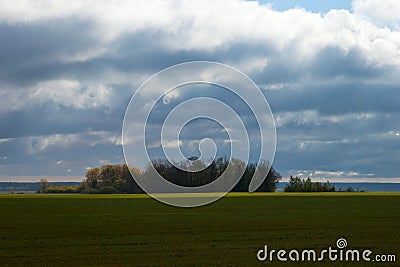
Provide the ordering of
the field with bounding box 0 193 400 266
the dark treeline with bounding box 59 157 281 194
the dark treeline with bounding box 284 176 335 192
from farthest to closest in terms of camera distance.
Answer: the dark treeline with bounding box 284 176 335 192, the dark treeline with bounding box 59 157 281 194, the field with bounding box 0 193 400 266

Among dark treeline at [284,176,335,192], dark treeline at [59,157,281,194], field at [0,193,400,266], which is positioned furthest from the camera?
dark treeline at [284,176,335,192]

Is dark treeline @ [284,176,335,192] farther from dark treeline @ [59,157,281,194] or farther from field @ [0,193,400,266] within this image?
field @ [0,193,400,266]

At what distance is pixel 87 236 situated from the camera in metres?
37.3

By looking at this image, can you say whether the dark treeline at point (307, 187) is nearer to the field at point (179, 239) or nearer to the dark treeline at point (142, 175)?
the dark treeline at point (142, 175)

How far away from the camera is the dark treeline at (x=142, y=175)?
420 ft

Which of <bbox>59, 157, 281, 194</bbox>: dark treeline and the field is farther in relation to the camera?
<bbox>59, 157, 281, 194</bbox>: dark treeline

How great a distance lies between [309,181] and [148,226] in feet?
447

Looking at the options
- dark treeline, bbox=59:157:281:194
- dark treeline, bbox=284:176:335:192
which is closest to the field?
dark treeline, bbox=59:157:281:194

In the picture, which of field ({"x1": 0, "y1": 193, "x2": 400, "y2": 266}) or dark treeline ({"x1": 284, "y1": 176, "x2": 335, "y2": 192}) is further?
dark treeline ({"x1": 284, "y1": 176, "x2": 335, "y2": 192})

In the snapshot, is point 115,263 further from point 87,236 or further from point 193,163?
point 193,163

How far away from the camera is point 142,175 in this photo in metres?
139

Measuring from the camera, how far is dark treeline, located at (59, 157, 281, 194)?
128m

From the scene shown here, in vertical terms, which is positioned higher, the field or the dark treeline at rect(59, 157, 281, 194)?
the dark treeline at rect(59, 157, 281, 194)

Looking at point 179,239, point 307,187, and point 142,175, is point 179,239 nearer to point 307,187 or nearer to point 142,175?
point 142,175
